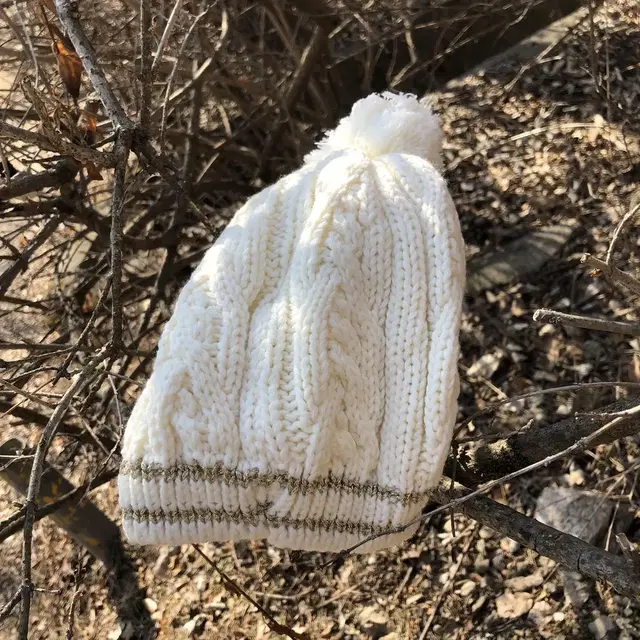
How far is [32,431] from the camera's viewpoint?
8.89ft

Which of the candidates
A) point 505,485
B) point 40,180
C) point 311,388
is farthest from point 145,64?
point 505,485

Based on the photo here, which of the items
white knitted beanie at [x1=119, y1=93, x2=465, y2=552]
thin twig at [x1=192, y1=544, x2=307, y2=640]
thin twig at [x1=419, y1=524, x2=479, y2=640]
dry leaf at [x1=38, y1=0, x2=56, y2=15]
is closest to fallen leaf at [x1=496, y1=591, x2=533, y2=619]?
thin twig at [x1=419, y1=524, x2=479, y2=640]

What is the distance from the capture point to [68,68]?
1.37 m

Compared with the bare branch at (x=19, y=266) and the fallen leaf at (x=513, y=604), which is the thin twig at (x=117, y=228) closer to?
the bare branch at (x=19, y=266)

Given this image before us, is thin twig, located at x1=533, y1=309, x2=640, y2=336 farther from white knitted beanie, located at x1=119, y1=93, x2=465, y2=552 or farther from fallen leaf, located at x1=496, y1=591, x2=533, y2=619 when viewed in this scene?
fallen leaf, located at x1=496, y1=591, x2=533, y2=619

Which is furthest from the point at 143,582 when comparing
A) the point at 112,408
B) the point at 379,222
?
the point at 379,222

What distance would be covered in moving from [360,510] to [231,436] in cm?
24

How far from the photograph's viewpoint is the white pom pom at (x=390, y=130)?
1.29m

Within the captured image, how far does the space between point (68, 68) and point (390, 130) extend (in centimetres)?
69

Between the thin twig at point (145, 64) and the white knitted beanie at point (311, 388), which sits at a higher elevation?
the thin twig at point (145, 64)

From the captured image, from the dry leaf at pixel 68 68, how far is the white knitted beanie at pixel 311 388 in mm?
546

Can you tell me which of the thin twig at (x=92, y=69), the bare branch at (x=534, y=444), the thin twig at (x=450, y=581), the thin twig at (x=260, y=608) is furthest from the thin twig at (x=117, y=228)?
the thin twig at (x=450, y=581)

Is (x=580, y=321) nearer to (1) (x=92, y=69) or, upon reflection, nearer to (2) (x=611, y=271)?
(2) (x=611, y=271)

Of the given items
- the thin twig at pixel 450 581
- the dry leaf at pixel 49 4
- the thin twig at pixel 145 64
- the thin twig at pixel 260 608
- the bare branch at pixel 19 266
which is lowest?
the thin twig at pixel 450 581
